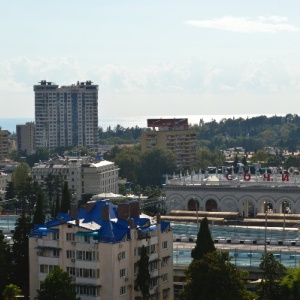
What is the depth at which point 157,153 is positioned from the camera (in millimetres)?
164875

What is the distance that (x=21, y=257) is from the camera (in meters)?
59.3

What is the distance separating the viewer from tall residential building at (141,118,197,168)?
179m

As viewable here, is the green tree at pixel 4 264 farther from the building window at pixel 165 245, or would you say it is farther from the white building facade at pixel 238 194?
the white building facade at pixel 238 194

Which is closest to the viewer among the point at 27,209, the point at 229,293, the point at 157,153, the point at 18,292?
the point at 229,293

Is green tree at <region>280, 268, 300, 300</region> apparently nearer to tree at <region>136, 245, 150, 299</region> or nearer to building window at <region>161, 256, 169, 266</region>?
tree at <region>136, 245, 150, 299</region>

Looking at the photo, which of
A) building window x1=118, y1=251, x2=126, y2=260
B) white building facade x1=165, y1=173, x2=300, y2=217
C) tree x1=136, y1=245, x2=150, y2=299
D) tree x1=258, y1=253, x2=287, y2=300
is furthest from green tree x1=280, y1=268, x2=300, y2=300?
white building facade x1=165, y1=173, x2=300, y2=217

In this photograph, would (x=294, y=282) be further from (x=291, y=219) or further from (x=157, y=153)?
(x=157, y=153)

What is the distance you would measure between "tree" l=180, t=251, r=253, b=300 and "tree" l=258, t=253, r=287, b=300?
167 centimetres

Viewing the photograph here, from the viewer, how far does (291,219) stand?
94.8 meters

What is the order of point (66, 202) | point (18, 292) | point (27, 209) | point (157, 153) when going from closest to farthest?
point (18, 292)
point (66, 202)
point (27, 209)
point (157, 153)

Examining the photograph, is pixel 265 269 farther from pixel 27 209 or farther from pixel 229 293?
pixel 27 209

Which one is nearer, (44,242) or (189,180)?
(44,242)

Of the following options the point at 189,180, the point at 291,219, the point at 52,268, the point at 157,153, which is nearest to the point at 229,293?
the point at 52,268

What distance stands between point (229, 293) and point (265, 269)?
327cm
